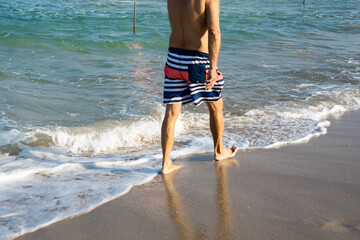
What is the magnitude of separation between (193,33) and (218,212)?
139 centimetres

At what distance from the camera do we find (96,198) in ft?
10.5

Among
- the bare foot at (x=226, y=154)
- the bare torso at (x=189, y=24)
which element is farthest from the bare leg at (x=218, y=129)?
the bare torso at (x=189, y=24)

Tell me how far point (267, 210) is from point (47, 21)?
44.0 feet

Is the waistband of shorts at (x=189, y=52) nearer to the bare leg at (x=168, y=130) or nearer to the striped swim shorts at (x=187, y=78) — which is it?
the striped swim shorts at (x=187, y=78)

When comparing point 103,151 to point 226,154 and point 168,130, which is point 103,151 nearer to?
point 168,130

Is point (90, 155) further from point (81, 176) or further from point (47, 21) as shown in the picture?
point (47, 21)

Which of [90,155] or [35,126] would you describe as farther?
[35,126]

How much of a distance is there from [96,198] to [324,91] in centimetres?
500

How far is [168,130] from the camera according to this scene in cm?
372

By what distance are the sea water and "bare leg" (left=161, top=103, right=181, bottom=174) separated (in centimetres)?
16

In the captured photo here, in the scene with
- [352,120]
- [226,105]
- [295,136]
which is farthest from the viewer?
[226,105]

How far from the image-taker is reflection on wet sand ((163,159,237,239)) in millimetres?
2654

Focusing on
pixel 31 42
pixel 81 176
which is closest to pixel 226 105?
pixel 81 176

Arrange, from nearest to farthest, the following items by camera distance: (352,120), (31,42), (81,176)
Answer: (81,176) → (352,120) → (31,42)
